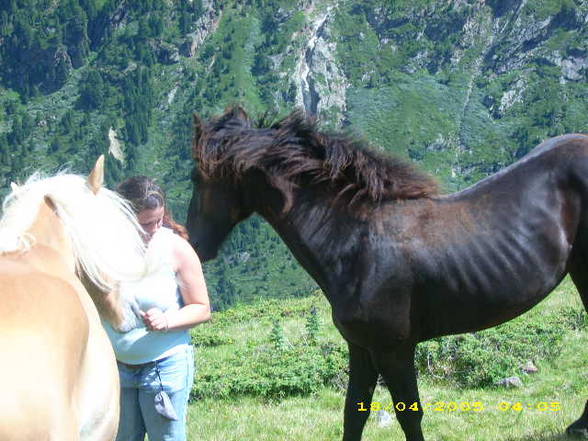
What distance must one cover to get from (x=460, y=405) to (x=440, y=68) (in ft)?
650

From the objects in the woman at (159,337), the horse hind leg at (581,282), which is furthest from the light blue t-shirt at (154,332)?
the horse hind leg at (581,282)

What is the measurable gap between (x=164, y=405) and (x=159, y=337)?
15.3 inches

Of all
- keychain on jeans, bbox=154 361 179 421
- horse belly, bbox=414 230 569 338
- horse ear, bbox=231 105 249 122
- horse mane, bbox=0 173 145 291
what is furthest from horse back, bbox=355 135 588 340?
horse mane, bbox=0 173 145 291

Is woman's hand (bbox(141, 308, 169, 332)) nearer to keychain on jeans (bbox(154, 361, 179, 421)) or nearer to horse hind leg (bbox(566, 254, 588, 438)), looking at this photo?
keychain on jeans (bbox(154, 361, 179, 421))

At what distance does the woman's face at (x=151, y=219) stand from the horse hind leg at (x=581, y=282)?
280cm

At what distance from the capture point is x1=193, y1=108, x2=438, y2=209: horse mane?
5.15 metres

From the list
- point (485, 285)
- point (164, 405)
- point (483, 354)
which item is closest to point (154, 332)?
point (164, 405)

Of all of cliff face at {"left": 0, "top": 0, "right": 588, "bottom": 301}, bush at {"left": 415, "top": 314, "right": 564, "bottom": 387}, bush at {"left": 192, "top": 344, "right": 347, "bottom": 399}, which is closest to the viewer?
bush at {"left": 415, "top": 314, "right": 564, "bottom": 387}

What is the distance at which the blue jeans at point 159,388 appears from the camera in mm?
4555

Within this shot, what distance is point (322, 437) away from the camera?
20.8 feet

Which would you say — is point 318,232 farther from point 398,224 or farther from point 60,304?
point 60,304

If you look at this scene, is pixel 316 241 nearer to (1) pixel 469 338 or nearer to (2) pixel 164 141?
(1) pixel 469 338

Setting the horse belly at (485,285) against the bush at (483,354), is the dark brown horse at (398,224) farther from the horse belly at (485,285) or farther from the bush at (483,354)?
the bush at (483,354)

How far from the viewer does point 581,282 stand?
5512mm
